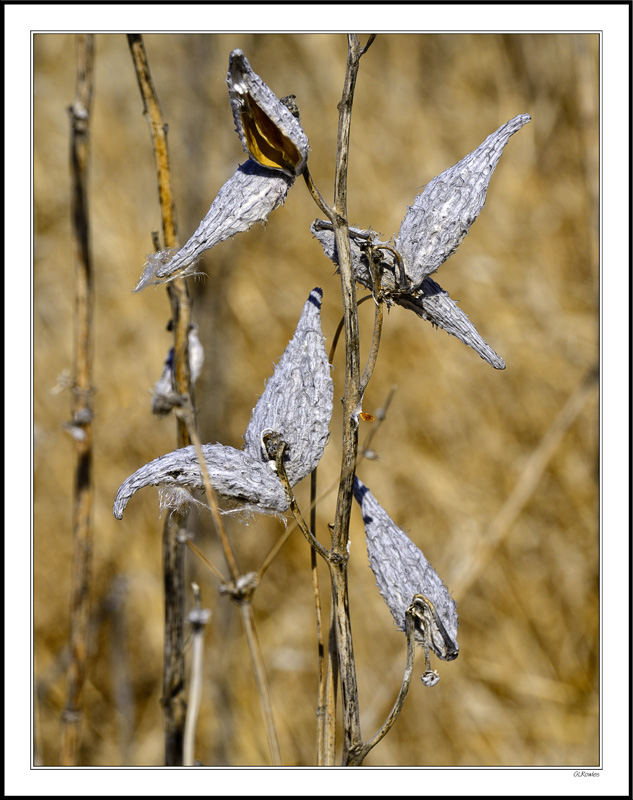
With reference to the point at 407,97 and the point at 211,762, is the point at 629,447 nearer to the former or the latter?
the point at 211,762

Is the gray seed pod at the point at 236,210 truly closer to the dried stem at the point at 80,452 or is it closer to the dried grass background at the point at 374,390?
the dried stem at the point at 80,452

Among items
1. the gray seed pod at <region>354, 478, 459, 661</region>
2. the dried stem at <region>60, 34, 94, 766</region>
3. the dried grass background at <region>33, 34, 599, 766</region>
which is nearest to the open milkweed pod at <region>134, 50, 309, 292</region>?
the gray seed pod at <region>354, 478, 459, 661</region>

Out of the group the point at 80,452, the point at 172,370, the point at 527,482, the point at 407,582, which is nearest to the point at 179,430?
the point at 172,370

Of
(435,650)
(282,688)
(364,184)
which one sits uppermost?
(364,184)

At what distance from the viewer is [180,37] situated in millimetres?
1549

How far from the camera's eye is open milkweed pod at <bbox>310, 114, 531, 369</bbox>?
336 millimetres

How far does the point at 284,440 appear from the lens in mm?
344

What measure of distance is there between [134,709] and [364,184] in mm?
1236

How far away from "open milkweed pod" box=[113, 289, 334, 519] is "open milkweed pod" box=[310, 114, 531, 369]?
4 centimetres

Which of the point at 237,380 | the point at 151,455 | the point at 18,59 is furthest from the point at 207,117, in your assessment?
the point at 18,59

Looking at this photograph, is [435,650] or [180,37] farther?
[180,37]

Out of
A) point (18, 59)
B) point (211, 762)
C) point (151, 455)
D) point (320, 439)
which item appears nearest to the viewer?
point (320, 439)

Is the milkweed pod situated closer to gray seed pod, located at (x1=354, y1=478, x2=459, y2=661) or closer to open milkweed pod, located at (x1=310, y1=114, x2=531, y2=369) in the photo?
open milkweed pod, located at (x1=310, y1=114, x2=531, y2=369)

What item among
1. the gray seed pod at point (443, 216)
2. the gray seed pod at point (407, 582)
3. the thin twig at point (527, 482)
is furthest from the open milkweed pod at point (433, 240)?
the thin twig at point (527, 482)
